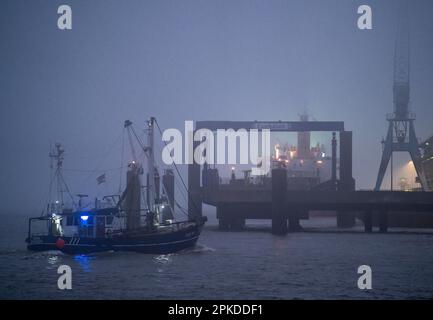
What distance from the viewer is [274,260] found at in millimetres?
58625

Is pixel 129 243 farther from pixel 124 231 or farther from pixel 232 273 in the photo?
pixel 232 273

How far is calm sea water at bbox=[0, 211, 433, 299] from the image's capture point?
39.4m

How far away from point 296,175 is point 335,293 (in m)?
109

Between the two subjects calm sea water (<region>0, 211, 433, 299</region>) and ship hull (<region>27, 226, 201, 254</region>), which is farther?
ship hull (<region>27, 226, 201, 254</region>)

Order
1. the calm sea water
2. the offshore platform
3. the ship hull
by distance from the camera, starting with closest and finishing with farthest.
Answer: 1. the calm sea water
2. the ship hull
3. the offshore platform

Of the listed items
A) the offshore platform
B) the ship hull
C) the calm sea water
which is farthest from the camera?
the offshore platform

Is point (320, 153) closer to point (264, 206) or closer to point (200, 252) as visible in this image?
point (264, 206)

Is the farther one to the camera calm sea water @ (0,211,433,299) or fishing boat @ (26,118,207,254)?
fishing boat @ (26,118,207,254)

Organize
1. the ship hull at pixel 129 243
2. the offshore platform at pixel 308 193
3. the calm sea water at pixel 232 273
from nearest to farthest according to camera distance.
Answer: the calm sea water at pixel 232 273, the ship hull at pixel 129 243, the offshore platform at pixel 308 193

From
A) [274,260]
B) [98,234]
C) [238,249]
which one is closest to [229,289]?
[274,260]

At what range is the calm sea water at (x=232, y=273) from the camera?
3941cm

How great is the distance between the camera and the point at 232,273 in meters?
48.9

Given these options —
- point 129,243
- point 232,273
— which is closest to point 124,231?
point 129,243
